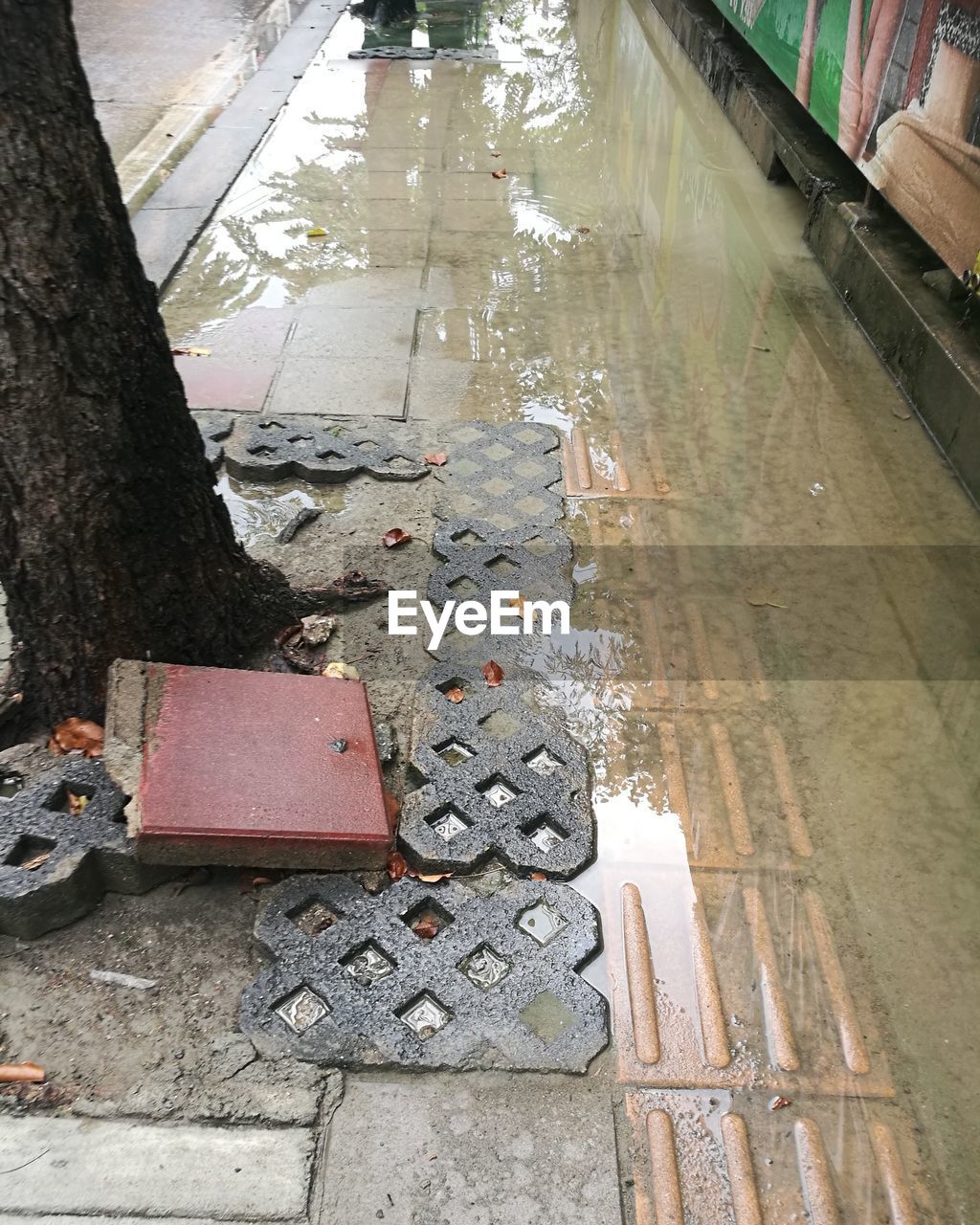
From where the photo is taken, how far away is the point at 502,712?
314 centimetres

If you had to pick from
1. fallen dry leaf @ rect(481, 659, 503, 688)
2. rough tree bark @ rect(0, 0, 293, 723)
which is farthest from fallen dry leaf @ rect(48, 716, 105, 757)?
fallen dry leaf @ rect(481, 659, 503, 688)

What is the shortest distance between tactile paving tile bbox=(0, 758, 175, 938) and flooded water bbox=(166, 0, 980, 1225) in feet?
3.80

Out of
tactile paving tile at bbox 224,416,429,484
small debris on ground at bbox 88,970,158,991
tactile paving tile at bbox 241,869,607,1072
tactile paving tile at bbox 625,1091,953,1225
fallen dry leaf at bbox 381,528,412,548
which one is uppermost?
tactile paving tile at bbox 224,416,429,484

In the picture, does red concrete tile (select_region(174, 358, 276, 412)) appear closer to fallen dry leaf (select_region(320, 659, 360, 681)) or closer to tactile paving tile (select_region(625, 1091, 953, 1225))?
fallen dry leaf (select_region(320, 659, 360, 681))

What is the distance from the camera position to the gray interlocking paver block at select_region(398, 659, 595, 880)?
106 inches

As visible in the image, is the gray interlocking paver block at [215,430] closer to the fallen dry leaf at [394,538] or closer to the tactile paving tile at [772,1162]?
the fallen dry leaf at [394,538]

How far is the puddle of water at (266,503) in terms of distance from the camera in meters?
3.88

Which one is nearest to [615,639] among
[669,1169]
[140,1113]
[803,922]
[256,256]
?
[803,922]

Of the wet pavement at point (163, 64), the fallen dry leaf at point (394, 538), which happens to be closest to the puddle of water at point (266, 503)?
the fallen dry leaf at point (394, 538)

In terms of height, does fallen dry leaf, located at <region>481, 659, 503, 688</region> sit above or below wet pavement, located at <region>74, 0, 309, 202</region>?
below

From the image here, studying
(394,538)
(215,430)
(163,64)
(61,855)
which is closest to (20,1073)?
(61,855)

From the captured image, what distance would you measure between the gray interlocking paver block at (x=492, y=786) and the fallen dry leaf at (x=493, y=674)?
0.06 feet

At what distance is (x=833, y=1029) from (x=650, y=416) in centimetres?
297

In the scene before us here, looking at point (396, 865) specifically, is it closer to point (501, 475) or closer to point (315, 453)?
point (501, 475)
